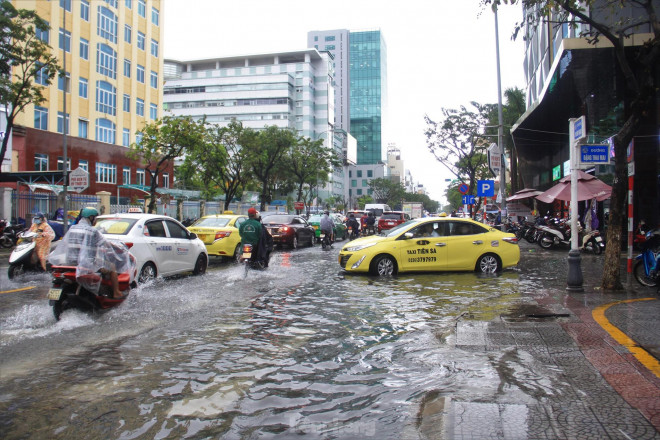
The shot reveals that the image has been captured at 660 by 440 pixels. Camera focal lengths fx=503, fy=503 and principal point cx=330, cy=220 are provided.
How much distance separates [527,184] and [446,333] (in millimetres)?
38332

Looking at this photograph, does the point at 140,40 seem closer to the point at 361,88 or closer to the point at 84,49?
the point at 84,49

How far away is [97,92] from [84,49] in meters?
3.26

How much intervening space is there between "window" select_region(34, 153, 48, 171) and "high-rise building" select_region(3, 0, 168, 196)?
7 cm

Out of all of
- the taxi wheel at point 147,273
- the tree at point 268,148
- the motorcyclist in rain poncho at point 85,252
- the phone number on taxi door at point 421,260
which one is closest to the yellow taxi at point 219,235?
the taxi wheel at point 147,273

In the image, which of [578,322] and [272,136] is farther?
[272,136]

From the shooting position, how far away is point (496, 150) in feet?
86.7

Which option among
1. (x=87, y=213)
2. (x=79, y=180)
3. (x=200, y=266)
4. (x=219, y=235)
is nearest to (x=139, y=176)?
(x=79, y=180)

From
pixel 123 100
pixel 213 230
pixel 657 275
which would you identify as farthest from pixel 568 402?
pixel 123 100

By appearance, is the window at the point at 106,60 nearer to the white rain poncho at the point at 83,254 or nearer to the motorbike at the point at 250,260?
the motorbike at the point at 250,260

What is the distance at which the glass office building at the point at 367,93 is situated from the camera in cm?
14588

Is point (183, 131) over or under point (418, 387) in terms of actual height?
over

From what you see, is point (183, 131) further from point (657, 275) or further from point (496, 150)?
point (657, 275)

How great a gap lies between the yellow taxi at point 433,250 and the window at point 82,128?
3257 centimetres

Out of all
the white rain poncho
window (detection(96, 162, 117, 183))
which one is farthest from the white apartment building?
the white rain poncho
